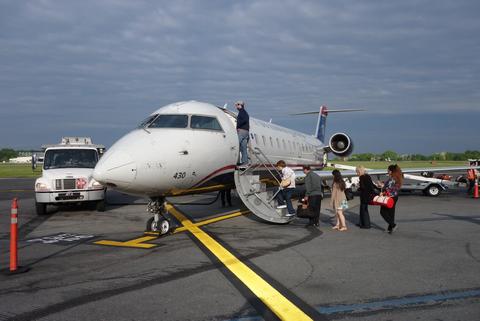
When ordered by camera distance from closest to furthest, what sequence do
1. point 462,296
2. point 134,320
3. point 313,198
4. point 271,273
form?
point 134,320, point 462,296, point 271,273, point 313,198

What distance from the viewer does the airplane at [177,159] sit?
8406mm

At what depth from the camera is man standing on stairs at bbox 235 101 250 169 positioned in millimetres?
11703

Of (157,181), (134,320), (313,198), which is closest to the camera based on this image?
(134,320)

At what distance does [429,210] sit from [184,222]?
859 cm

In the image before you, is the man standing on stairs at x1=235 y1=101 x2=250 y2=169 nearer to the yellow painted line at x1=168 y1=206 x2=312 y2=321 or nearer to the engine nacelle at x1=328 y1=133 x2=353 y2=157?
the yellow painted line at x1=168 y1=206 x2=312 y2=321

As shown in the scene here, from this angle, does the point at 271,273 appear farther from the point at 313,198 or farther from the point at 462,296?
the point at 313,198

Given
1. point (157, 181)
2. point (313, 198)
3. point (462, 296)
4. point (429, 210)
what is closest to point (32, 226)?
point (157, 181)

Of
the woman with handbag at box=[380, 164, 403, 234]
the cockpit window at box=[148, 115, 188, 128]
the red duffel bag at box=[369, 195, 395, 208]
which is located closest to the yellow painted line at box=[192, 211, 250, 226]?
the cockpit window at box=[148, 115, 188, 128]

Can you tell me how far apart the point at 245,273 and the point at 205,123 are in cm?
516

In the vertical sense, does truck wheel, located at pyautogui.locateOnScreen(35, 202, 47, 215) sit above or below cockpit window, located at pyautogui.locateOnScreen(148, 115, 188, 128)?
below

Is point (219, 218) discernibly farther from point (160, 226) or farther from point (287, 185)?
point (160, 226)

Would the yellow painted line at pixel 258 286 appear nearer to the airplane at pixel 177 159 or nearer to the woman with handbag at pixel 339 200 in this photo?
the airplane at pixel 177 159

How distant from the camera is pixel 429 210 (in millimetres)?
14711

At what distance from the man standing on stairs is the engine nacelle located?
1409 cm
